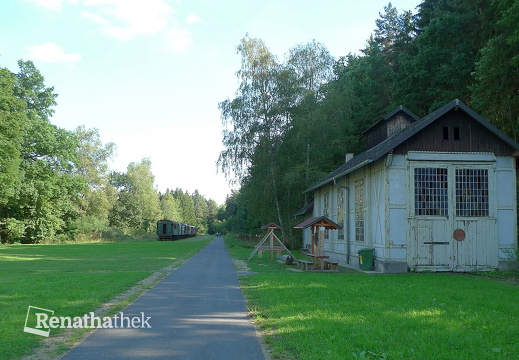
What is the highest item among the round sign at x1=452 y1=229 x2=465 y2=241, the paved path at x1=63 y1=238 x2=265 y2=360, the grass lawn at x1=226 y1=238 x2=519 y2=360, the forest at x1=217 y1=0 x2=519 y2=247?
the forest at x1=217 y1=0 x2=519 y2=247

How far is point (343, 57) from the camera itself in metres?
58.5

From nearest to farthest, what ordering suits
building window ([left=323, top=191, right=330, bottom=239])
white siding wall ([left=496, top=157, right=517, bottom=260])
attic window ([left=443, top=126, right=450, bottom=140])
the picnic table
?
white siding wall ([left=496, top=157, right=517, bottom=260]) < attic window ([left=443, top=126, right=450, bottom=140]) < the picnic table < building window ([left=323, top=191, right=330, bottom=239])

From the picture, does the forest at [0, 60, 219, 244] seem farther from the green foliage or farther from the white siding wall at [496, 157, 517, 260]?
the white siding wall at [496, 157, 517, 260]

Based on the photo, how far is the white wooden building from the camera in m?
18.2

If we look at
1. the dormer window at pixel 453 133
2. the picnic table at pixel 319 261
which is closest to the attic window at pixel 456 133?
the dormer window at pixel 453 133

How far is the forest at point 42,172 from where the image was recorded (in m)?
41.5

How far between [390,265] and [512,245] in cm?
494

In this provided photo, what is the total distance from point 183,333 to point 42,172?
45.7 m

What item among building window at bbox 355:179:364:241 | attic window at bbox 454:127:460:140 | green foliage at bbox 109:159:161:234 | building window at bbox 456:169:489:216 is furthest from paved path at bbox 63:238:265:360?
green foliage at bbox 109:159:161:234

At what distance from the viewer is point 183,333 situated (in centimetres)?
757

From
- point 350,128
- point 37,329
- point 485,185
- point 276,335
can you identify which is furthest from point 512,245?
point 350,128

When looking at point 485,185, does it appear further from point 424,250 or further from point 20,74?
point 20,74

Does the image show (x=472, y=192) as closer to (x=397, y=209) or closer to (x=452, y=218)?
(x=452, y=218)

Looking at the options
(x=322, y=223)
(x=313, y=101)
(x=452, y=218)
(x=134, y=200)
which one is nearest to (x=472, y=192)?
(x=452, y=218)
